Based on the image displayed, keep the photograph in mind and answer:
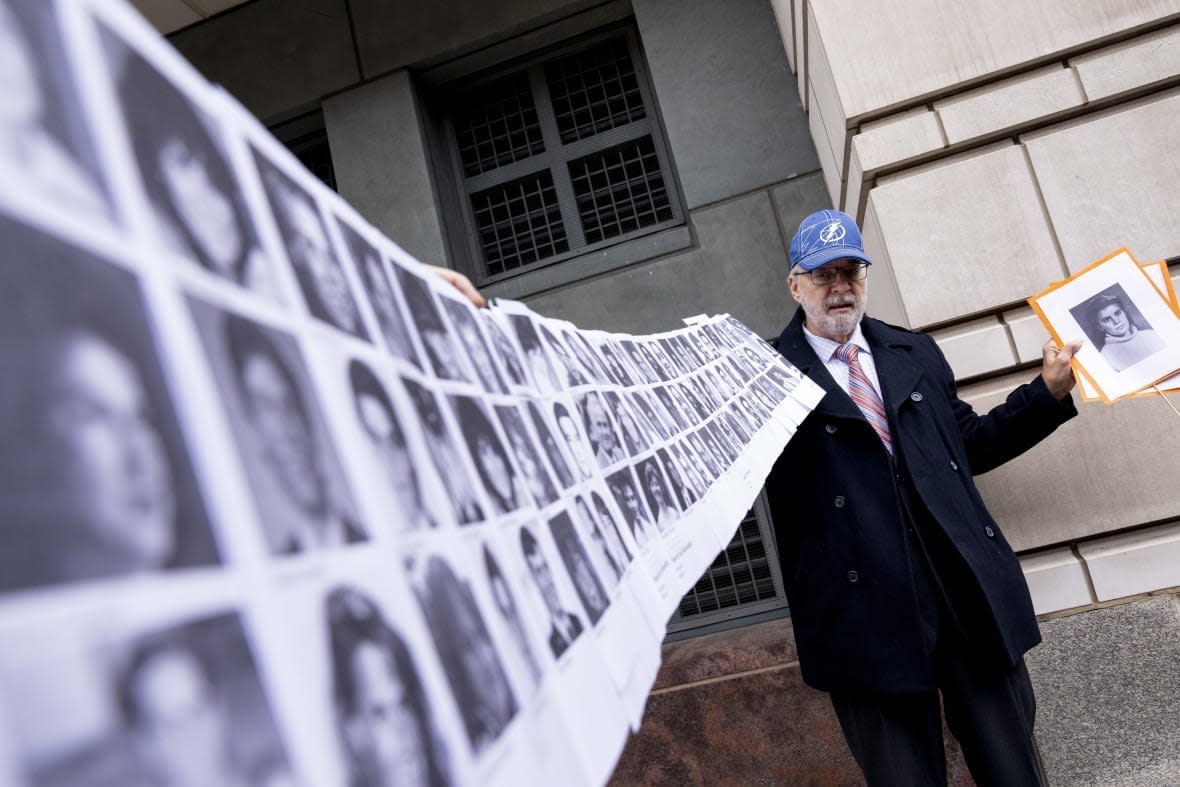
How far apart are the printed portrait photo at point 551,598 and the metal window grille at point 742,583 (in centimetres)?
443

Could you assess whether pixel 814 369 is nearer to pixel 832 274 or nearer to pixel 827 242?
pixel 832 274

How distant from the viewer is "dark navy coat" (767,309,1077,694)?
8.46ft

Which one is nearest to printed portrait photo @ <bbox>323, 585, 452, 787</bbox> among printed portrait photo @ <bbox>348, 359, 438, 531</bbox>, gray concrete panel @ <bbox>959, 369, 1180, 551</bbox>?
printed portrait photo @ <bbox>348, 359, 438, 531</bbox>

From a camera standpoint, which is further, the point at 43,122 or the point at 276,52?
the point at 276,52

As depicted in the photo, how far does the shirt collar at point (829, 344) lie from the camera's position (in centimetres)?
306

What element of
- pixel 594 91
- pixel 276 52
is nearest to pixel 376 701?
pixel 594 91

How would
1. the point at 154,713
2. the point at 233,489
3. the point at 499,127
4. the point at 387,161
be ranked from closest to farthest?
the point at 154,713 < the point at 233,489 < the point at 387,161 < the point at 499,127

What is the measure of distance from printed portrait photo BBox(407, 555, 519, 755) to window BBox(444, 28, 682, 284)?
17.0 feet

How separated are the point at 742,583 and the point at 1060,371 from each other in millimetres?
2858

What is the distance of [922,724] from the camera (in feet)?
8.63

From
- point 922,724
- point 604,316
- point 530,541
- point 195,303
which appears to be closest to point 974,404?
point 922,724

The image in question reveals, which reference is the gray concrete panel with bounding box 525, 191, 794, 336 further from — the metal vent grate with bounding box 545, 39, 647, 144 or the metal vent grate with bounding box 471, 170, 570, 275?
the metal vent grate with bounding box 545, 39, 647, 144

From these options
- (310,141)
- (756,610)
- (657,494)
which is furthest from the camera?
(310,141)

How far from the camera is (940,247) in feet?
13.4
